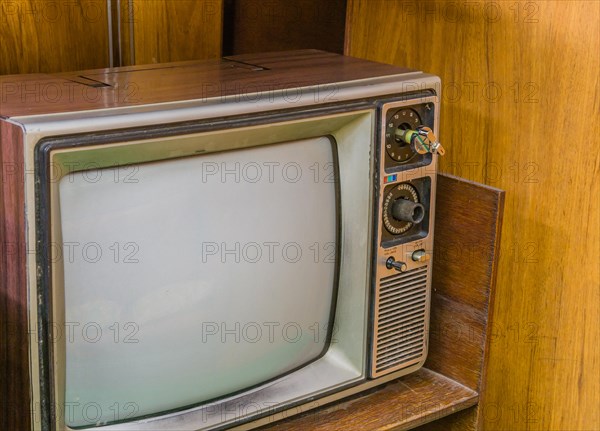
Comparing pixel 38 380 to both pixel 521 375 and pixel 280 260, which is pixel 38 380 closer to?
pixel 280 260

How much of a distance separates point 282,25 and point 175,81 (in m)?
0.78

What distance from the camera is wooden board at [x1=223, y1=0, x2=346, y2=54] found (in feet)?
6.45

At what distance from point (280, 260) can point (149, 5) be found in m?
0.60

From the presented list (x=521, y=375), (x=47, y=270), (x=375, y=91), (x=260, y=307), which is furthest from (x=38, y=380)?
(x=521, y=375)

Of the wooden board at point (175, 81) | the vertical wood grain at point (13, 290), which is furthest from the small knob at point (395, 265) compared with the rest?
the vertical wood grain at point (13, 290)

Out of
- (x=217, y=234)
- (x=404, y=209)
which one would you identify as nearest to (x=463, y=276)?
(x=404, y=209)

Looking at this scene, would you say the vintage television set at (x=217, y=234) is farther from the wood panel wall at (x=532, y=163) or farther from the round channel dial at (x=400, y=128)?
the wood panel wall at (x=532, y=163)

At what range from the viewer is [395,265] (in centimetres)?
141

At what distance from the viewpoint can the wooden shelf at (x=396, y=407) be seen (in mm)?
1408

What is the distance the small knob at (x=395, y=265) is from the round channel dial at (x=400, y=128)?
0.16 meters

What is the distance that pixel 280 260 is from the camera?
1.31m

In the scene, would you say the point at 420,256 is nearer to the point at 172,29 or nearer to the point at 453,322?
the point at 453,322

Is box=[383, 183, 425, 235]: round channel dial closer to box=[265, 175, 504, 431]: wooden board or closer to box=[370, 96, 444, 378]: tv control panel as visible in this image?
box=[370, 96, 444, 378]: tv control panel

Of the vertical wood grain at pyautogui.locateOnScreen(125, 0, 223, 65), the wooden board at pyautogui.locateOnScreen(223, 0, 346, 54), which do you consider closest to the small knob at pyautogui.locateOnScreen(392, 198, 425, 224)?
the vertical wood grain at pyautogui.locateOnScreen(125, 0, 223, 65)
